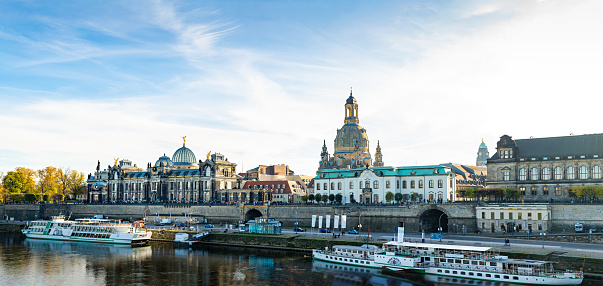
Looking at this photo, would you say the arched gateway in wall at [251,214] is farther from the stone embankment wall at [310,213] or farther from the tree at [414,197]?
the tree at [414,197]

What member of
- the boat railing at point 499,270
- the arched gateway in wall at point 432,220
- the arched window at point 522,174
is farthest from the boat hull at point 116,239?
the arched window at point 522,174

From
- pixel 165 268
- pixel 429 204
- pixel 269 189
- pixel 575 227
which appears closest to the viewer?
pixel 165 268

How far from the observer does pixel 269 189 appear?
12838 centimetres

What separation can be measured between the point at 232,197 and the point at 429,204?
60027 mm

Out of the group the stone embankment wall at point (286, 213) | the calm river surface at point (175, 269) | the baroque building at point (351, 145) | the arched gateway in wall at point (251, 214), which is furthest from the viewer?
the baroque building at point (351, 145)

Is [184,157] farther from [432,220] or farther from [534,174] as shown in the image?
[534,174]

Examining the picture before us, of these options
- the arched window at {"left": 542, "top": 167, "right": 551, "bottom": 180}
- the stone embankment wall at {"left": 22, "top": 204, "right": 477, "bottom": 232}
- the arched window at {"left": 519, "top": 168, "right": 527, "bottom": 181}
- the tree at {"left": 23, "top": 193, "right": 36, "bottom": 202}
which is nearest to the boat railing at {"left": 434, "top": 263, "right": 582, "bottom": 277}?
the stone embankment wall at {"left": 22, "top": 204, "right": 477, "bottom": 232}

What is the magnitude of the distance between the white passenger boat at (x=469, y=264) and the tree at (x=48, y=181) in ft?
434

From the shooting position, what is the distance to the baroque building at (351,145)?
15025 cm

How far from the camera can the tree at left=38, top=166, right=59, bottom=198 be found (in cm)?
16075

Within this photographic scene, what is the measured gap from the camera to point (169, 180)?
14262 cm

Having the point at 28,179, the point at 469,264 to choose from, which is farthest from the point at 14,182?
the point at 469,264

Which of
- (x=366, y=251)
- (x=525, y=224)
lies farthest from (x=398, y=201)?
(x=366, y=251)

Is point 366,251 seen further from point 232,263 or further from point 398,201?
point 398,201
